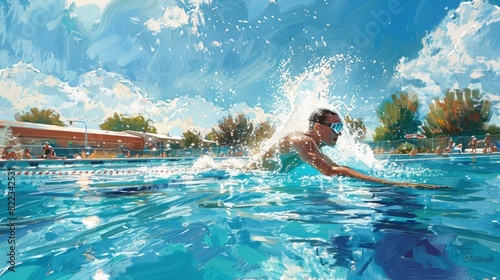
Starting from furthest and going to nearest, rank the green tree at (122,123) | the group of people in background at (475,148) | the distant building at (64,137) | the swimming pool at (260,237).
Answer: the green tree at (122,123)
the distant building at (64,137)
the group of people in background at (475,148)
the swimming pool at (260,237)

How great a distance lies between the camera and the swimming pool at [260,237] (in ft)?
7.16

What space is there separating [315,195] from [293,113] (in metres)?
4.12

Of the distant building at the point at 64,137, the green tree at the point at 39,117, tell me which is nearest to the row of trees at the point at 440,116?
the distant building at the point at 64,137

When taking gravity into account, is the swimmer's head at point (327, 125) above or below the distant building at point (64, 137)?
below

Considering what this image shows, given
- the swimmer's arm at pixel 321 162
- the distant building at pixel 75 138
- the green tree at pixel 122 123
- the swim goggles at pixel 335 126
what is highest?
the green tree at pixel 122 123

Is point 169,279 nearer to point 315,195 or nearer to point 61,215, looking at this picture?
point 61,215

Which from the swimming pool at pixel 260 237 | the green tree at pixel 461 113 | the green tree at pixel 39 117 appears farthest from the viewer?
the green tree at pixel 39 117

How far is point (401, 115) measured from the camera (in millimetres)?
48094

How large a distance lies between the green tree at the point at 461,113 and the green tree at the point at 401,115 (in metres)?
2.58

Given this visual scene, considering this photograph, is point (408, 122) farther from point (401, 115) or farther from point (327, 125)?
point (327, 125)

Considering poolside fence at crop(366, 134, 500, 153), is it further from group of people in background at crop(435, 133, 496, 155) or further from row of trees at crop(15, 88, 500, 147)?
row of trees at crop(15, 88, 500, 147)

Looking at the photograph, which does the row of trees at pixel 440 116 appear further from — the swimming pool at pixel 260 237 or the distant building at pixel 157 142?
the swimming pool at pixel 260 237

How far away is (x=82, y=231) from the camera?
323cm

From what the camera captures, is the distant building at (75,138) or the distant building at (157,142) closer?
the distant building at (75,138)
